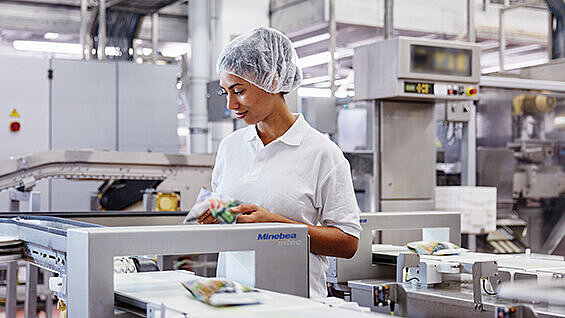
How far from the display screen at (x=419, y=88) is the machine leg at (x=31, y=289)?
6.44 ft

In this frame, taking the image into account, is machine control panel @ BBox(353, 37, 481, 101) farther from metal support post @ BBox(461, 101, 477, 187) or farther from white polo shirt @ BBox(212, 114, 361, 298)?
white polo shirt @ BBox(212, 114, 361, 298)

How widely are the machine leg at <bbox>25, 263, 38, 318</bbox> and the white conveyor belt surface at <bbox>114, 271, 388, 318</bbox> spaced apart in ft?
4.62

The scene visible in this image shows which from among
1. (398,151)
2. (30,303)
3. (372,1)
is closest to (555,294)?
(30,303)

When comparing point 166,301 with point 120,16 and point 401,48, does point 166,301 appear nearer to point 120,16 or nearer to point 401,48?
point 401,48

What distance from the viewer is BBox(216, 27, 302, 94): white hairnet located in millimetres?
1655

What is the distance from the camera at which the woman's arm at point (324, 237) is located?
1457 millimetres

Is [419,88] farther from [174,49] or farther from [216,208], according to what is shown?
[174,49]

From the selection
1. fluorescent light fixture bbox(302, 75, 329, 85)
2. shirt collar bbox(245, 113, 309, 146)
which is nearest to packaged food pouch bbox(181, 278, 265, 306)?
shirt collar bbox(245, 113, 309, 146)

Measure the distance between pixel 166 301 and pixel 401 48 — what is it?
2.66 metres

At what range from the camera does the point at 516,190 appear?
4594 mm

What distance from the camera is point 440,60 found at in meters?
3.63

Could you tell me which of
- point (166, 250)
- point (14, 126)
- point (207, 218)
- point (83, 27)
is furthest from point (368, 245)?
point (83, 27)

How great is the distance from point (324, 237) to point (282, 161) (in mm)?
210

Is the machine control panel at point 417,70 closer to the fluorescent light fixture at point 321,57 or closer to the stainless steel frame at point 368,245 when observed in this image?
the stainless steel frame at point 368,245
